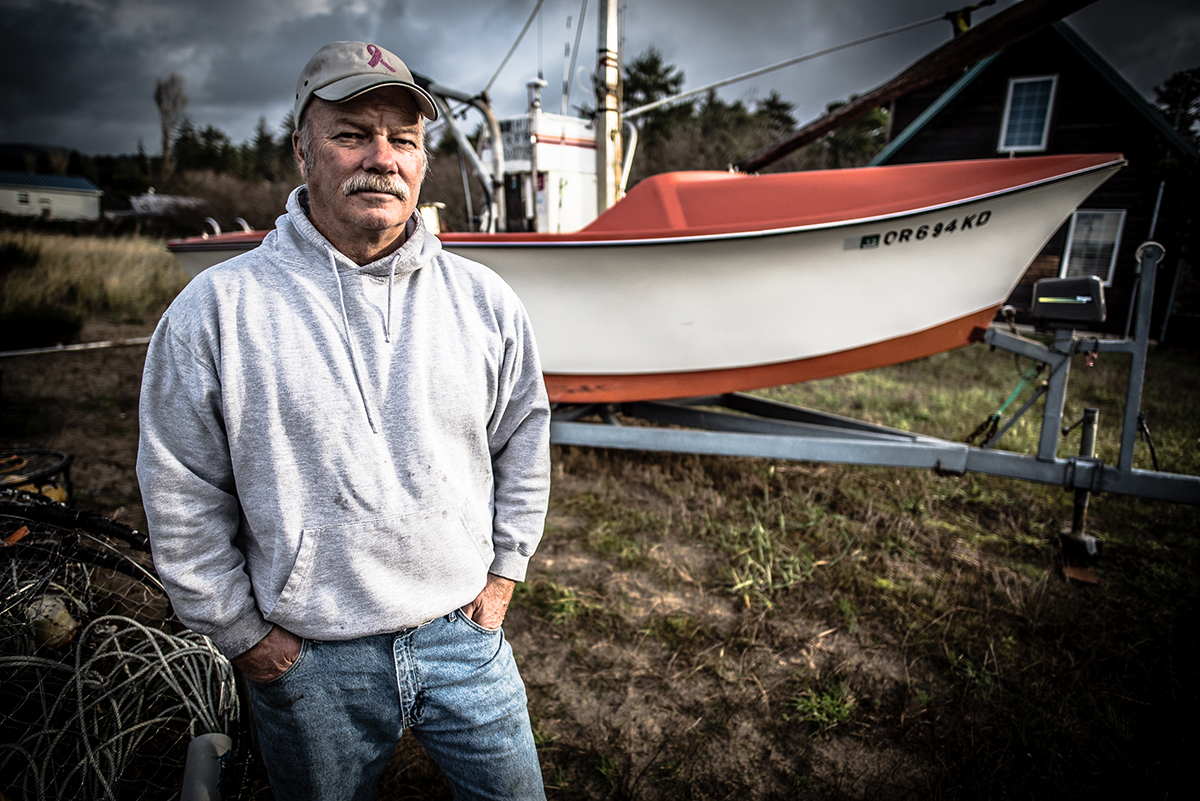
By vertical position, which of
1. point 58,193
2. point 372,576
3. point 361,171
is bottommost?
point 372,576

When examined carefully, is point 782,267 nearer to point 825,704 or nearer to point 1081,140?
point 825,704

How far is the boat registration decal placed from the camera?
10.0 ft

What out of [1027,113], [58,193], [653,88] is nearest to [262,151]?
[58,193]

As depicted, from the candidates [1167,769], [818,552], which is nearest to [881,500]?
[818,552]

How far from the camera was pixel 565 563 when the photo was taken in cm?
294

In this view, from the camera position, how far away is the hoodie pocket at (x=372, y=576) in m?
1.01

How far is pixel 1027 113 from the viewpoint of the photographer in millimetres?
11805

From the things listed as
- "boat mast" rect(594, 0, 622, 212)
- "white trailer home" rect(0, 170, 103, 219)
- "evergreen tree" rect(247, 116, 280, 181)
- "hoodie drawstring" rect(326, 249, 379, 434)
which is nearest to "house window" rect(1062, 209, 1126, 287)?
"boat mast" rect(594, 0, 622, 212)

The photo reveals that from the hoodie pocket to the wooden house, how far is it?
1335 centimetres

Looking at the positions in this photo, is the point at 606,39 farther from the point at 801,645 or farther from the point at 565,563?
the point at 801,645

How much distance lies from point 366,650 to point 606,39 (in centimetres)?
428

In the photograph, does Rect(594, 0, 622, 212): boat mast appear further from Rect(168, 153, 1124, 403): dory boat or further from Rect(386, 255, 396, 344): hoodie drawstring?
Rect(386, 255, 396, 344): hoodie drawstring

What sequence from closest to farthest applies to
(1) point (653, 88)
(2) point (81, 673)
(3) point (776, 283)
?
(2) point (81, 673) → (3) point (776, 283) → (1) point (653, 88)

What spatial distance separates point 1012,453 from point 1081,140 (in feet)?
41.3
